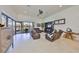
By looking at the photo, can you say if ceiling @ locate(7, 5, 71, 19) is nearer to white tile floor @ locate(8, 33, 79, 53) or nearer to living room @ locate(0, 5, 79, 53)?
living room @ locate(0, 5, 79, 53)

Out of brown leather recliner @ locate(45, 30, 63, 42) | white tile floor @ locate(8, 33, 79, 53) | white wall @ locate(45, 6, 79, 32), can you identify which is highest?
white wall @ locate(45, 6, 79, 32)

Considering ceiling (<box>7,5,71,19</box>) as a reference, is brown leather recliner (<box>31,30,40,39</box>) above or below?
below

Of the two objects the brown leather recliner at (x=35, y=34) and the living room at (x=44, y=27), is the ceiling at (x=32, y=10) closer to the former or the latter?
the living room at (x=44, y=27)

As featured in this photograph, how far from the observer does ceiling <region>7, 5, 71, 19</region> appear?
2.72 meters

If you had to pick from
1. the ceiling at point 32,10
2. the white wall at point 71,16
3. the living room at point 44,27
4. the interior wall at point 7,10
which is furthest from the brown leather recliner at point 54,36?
the interior wall at point 7,10

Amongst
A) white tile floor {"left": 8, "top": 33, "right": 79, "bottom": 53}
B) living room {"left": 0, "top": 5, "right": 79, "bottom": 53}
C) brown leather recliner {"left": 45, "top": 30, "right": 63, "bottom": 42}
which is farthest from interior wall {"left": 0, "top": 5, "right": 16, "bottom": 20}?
brown leather recliner {"left": 45, "top": 30, "right": 63, "bottom": 42}

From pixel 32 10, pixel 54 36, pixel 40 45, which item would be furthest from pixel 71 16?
pixel 40 45

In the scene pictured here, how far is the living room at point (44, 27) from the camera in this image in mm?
2725

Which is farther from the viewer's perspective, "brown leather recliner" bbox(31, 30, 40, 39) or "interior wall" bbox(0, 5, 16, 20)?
"brown leather recliner" bbox(31, 30, 40, 39)
